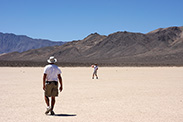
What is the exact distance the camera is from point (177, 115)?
26.9ft

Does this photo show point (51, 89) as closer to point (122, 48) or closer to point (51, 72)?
point (51, 72)

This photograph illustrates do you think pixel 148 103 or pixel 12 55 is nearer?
pixel 148 103

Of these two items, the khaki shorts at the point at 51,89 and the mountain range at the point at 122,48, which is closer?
the khaki shorts at the point at 51,89

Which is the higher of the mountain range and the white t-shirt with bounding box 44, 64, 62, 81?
the mountain range

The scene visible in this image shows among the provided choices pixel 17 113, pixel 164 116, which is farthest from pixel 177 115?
pixel 17 113

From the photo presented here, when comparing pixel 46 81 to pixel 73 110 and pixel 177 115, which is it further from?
pixel 177 115

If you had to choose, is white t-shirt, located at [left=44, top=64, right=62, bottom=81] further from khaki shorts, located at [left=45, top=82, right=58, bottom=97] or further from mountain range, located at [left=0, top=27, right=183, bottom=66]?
mountain range, located at [left=0, top=27, right=183, bottom=66]

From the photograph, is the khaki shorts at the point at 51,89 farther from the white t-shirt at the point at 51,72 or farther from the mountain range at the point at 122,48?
the mountain range at the point at 122,48

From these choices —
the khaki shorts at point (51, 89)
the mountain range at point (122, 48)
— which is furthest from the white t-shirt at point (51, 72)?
the mountain range at point (122, 48)

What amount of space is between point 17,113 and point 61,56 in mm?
137208

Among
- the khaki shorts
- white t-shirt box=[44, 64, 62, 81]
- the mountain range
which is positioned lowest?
the khaki shorts

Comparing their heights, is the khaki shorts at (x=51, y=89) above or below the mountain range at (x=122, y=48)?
below

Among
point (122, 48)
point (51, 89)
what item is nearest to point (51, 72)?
point (51, 89)

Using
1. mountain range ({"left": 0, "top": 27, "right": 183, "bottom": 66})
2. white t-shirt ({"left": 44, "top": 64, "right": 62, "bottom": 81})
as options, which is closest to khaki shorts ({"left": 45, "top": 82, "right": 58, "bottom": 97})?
white t-shirt ({"left": 44, "top": 64, "right": 62, "bottom": 81})
